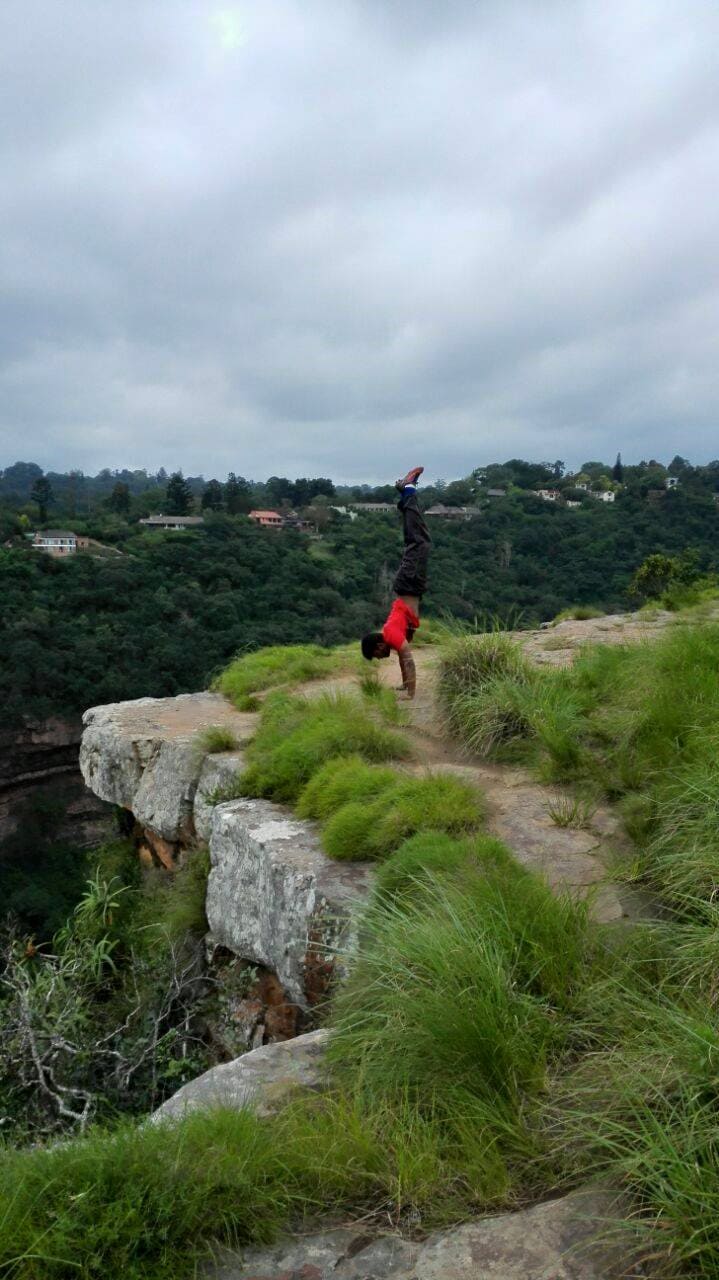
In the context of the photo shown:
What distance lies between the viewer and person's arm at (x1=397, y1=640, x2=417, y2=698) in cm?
600

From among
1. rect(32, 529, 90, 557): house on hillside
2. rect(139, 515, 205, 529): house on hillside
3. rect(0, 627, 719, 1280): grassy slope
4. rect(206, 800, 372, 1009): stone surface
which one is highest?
rect(139, 515, 205, 529): house on hillside

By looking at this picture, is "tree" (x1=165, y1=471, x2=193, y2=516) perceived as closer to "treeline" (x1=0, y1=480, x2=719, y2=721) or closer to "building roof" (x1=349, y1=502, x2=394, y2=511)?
"building roof" (x1=349, y1=502, x2=394, y2=511)

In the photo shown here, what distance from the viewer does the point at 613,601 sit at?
76.4 ft

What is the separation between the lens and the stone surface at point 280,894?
360 cm

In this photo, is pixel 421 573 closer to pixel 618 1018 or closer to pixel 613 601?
pixel 618 1018

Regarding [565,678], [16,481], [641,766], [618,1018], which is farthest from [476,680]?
[16,481]

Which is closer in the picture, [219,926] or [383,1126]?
[383,1126]

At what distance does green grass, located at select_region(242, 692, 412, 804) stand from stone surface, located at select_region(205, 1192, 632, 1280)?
3015mm

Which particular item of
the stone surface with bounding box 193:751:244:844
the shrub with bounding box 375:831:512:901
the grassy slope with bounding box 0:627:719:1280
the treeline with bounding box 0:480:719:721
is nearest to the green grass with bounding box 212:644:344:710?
the stone surface with bounding box 193:751:244:844

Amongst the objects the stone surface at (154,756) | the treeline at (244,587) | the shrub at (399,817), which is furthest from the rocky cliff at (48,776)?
the shrub at (399,817)

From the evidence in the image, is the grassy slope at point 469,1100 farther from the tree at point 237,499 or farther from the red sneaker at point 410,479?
the tree at point 237,499

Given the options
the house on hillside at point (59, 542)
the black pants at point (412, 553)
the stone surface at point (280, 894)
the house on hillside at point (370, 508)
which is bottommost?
the stone surface at point (280, 894)

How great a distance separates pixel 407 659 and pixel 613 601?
60.6ft

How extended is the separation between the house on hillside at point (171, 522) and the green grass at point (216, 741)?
4020 centimetres
